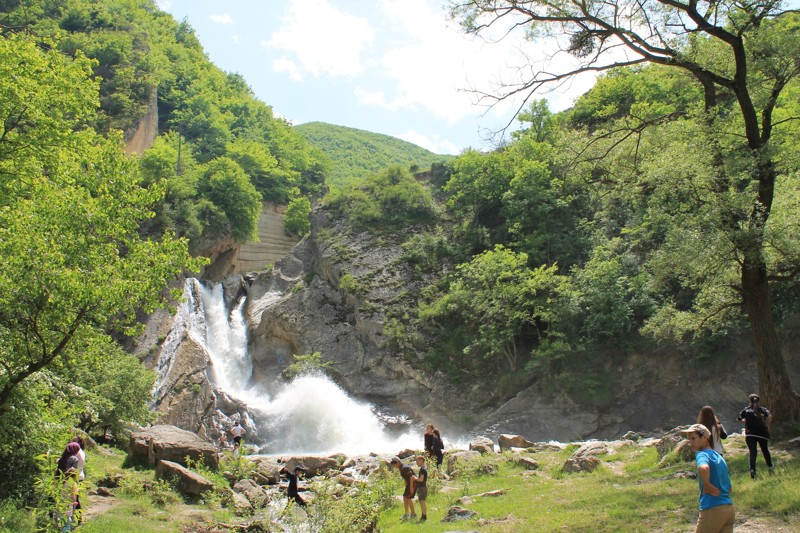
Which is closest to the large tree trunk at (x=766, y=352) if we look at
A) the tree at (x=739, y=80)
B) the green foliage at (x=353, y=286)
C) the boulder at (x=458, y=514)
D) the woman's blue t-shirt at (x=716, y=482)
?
the tree at (x=739, y=80)

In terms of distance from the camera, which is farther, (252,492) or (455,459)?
(455,459)

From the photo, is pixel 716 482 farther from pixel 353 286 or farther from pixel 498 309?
pixel 353 286

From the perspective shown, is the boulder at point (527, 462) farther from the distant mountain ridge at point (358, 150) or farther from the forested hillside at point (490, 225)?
the distant mountain ridge at point (358, 150)

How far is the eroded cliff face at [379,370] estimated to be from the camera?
85.0 feet

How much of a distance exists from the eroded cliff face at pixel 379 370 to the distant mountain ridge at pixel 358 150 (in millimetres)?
46289

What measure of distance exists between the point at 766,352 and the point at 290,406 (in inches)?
926

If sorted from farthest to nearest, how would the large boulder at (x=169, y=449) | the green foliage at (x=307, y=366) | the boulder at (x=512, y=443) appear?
the green foliage at (x=307, y=366), the boulder at (x=512, y=443), the large boulder at (x=169, y=449)

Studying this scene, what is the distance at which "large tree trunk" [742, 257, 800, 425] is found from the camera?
12.7m

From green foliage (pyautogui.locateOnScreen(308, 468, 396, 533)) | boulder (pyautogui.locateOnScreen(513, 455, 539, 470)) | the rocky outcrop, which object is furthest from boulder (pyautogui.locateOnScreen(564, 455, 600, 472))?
the rocky outcrop

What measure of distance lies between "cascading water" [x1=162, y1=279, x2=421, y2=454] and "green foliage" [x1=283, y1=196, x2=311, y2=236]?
1911cm

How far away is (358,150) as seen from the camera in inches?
4072

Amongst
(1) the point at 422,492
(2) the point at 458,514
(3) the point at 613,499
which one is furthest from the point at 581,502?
(1) the point at 422,492

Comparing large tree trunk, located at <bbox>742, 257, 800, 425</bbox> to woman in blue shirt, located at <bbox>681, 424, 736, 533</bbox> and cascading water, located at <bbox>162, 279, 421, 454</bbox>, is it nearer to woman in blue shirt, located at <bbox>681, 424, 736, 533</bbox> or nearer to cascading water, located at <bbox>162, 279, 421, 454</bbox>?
woman in blue shirt, located at <bbox>681, 424, 736, 533</bbox>

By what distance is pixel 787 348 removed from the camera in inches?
930
